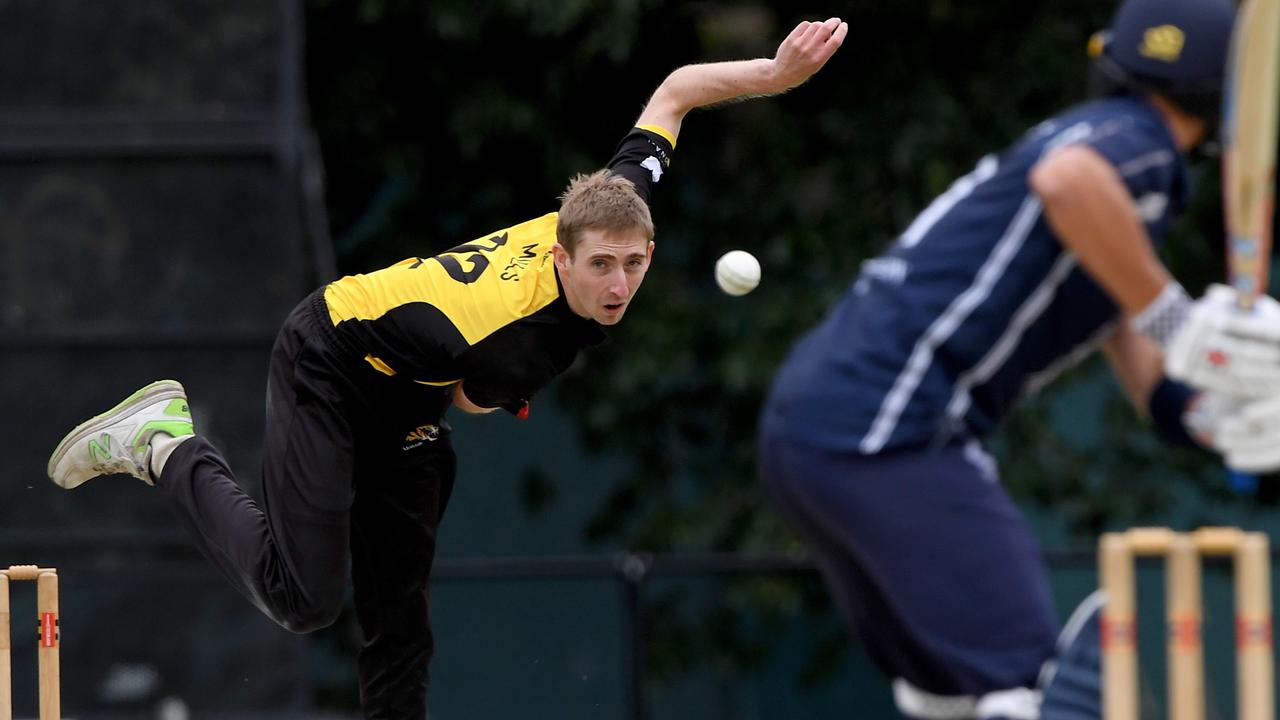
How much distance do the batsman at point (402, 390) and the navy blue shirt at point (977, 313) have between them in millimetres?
1066

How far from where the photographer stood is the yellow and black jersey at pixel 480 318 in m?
4.30

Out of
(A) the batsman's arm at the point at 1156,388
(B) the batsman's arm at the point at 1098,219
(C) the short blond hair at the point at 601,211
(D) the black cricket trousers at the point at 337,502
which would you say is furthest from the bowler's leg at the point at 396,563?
(B) the batsman's arm at the point at 1098,219

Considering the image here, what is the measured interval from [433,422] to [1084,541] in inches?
196

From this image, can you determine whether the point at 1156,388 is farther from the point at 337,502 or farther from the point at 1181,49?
the point at 337,502

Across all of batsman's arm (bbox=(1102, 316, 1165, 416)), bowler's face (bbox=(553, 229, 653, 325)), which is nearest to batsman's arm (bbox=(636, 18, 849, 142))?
bowler's face (bbox=(553, 229, 653, 325))

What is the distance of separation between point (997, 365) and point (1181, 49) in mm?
575

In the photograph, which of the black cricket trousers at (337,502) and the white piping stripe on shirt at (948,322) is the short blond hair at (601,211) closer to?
the black cricket trousers at (337,502)

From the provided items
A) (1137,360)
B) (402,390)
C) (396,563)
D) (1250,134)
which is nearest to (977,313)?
(1137,360)

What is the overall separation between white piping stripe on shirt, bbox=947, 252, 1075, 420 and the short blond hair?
1.18m

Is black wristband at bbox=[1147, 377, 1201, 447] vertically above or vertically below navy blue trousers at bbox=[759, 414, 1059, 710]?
above

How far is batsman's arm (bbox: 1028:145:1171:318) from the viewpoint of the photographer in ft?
9.75

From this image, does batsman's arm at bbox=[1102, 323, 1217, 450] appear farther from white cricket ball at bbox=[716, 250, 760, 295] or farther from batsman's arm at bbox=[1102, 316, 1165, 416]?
white cricket ball at bbox=[716, 250, 760, 295]

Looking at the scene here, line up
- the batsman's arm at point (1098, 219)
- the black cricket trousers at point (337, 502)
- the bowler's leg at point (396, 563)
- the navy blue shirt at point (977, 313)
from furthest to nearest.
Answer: the bowler's leg at point (396, 563), the black cricket trousers at point (337, 502), the navy blue shirt at point (977, 313), the batsman's arm at point (1098, 219)

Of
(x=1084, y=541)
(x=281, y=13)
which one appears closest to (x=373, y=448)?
(x=281, y=13)
